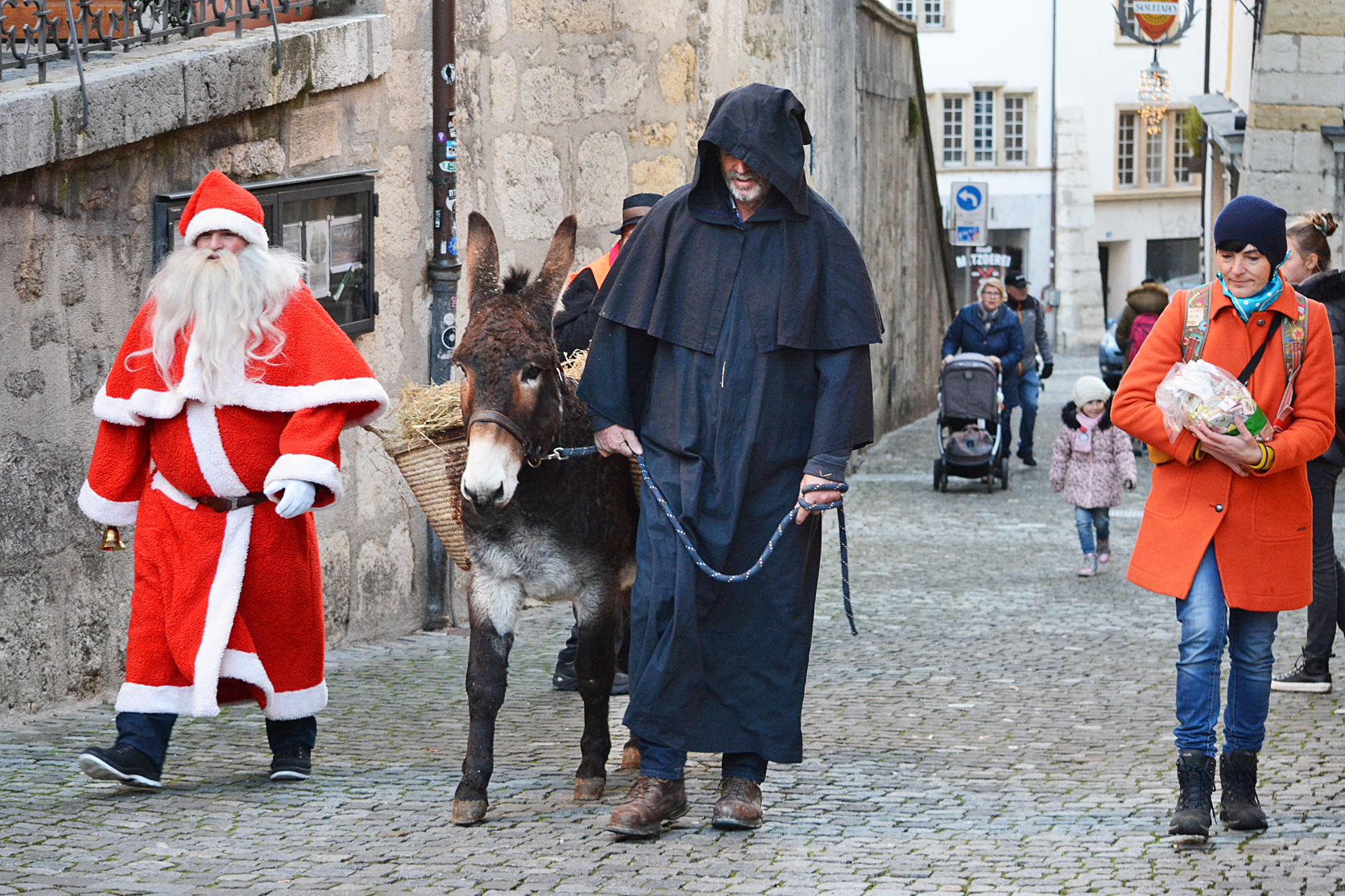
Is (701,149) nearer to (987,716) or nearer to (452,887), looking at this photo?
(452,887)

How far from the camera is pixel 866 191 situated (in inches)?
732

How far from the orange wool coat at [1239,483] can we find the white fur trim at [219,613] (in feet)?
8.47

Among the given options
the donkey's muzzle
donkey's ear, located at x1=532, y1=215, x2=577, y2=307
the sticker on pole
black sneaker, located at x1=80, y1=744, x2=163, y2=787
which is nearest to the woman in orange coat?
donkey's ear, located at x1=532, y1=215, x2=577, y2=307

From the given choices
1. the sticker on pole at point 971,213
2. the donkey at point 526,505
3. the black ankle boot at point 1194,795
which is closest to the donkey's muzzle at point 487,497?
the donkey at point 526,505

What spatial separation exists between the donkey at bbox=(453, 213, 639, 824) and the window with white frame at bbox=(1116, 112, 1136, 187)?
48221mm

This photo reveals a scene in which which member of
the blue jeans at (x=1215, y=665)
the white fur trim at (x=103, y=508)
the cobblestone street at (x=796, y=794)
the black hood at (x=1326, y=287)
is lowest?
the cobblestone street at (x=796, y=794)

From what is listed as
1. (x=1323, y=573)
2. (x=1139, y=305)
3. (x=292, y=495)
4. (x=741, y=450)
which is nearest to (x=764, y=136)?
(x=741, y=450)

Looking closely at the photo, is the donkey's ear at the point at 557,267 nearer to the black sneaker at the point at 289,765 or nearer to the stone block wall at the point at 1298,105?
the black sneaker at the point at 289,765

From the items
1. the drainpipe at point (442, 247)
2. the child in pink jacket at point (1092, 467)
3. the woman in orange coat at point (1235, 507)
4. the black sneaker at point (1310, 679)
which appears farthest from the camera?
the child in pink jacket at point (1092, 467)

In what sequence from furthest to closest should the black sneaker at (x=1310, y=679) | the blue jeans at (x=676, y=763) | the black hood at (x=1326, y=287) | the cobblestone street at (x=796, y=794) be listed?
the black sneaker at (x=1310, y=679) → the black hood at (x=1326, y=287) → the blue jeans at (x=676, y=763) → the cobblestone street at (x=796, y=794)

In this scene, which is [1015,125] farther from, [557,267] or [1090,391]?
[557,267]

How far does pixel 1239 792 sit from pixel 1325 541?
2022 mm

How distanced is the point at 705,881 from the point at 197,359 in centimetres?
219

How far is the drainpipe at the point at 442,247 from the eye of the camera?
8719 mm
